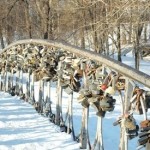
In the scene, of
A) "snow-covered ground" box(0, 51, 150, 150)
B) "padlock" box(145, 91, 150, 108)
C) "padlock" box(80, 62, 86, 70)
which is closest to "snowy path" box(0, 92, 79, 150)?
"snow-covered ground" box(0, 51, 150, 150)

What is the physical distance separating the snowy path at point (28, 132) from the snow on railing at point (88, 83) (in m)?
0.11

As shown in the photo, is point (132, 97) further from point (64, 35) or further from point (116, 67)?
point (64, 35)

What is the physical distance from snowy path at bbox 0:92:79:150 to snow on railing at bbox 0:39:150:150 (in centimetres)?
11

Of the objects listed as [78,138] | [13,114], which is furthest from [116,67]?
[13,114]

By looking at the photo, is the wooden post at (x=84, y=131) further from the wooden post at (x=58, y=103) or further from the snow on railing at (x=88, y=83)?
the wooden post at (x=58, y=103)

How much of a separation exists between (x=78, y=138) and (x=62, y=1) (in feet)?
82.5

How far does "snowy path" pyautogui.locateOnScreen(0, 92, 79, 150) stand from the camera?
4.05 m

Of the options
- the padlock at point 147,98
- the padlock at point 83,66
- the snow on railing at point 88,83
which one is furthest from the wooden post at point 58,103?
the padlock at point 147,98

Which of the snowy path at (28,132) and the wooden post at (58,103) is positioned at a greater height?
the wooden post at (58,103)

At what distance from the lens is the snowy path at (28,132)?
405 centimetres

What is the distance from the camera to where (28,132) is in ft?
15.2

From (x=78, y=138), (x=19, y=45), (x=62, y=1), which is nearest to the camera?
(x=78, y=138)

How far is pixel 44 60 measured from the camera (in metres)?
5.43

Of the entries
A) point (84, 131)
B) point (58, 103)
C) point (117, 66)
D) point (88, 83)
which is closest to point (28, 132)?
point (58, 103)
